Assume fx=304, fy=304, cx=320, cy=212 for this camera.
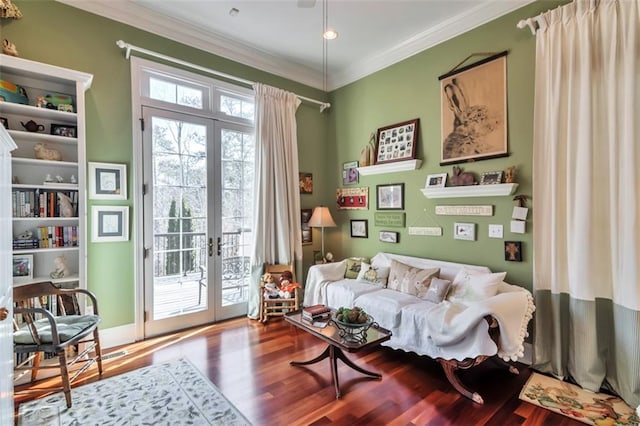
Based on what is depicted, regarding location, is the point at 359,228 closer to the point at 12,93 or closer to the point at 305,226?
the point at 305,226

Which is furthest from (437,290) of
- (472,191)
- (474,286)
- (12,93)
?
(12,93)

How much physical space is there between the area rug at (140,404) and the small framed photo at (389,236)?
257cm

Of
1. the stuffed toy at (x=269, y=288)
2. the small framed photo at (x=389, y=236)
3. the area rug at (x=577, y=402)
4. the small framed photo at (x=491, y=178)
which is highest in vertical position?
the small framed photo at (x=491, y=178)

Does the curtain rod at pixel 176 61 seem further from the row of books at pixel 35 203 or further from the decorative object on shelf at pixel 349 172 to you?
the row of books at pixel 35 203

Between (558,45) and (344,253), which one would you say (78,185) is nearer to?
(344,253)

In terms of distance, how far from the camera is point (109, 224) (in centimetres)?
305

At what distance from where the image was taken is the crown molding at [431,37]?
9.70 ft

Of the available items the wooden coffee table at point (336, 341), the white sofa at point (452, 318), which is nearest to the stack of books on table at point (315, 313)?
the wooden coffee table at point (336, 341)

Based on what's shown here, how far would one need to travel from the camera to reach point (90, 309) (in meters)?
2.88

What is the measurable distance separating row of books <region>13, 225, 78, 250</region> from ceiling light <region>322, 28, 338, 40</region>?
3236 mm

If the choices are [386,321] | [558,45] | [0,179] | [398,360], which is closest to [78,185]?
[0,179]

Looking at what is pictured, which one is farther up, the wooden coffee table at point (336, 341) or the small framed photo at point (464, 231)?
the small framed photo at point (464, 231)

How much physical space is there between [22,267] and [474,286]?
3.90 metres

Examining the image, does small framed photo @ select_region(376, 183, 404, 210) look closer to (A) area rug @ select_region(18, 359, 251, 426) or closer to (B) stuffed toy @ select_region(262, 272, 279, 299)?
(B) stuffed toy @ select_region(262, 272, 279, 299)
